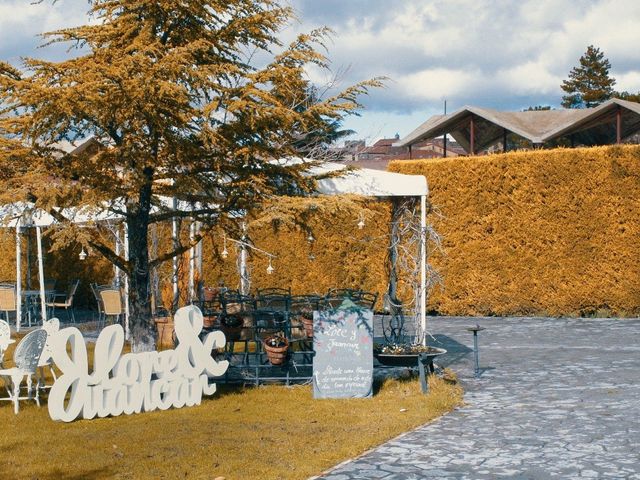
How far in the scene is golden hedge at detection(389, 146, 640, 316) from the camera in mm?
17219

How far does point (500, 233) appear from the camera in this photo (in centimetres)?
1814

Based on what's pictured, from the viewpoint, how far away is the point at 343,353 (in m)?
9.62

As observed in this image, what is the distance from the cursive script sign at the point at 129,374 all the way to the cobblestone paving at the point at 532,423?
8.68 feet

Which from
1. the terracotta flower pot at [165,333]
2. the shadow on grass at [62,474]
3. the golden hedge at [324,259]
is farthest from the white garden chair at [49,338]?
the golden hedge at [324,259]

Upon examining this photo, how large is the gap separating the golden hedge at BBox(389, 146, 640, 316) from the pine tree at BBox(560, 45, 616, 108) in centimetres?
3051

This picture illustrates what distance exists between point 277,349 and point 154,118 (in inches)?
122

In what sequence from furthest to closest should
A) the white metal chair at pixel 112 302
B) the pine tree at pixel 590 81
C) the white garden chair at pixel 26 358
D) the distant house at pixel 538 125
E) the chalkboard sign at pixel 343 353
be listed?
1. the pine tree at pixel 590 81
2. the distant house at pixel 538 125
3. the white metal chair at pixel 112 302
4. the chalkboard sign at pixel 343 353
5. the white garden chair at pixel 26 358

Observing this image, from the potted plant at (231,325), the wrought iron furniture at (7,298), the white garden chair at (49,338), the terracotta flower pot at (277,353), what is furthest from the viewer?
the wrought iron furniture at (7,298)

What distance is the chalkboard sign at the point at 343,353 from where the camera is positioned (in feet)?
31.3

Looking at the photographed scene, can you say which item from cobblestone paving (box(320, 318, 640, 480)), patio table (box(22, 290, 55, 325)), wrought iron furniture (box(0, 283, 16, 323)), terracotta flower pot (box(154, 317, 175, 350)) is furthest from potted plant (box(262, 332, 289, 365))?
patio table (box(22, 290, 55, 325))

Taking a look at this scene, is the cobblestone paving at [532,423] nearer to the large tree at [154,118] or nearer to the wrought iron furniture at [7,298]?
the large tree at [154,118]

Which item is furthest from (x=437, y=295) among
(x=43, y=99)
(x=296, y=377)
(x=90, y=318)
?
(x=43, y=99)

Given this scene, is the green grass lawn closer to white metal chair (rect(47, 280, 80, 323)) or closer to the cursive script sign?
the cursive script sign

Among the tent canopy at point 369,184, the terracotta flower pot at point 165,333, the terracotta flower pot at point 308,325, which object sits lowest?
the terracotta flower pot at point 165,333
